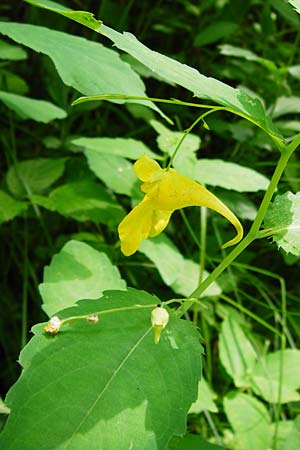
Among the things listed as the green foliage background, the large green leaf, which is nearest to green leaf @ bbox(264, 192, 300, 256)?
the green foliage background

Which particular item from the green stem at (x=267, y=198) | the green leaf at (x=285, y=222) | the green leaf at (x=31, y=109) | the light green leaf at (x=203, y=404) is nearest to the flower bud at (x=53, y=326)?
the green stem at (x=267, y=198)

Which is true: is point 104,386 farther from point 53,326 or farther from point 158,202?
point 158,202

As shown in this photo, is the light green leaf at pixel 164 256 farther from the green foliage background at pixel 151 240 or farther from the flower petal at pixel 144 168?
the flower petal at pixel 144 168

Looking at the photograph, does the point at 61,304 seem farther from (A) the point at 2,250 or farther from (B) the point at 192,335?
(A) the point at 2,250

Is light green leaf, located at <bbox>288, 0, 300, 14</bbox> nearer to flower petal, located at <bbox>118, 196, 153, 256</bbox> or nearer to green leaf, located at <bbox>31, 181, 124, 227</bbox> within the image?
flower petal, located at <bbox>118, 196, 153, 256</bbox>

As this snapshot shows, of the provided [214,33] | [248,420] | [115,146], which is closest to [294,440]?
[248,420]

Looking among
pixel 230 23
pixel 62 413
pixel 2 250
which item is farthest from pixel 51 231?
pixel 62 413
